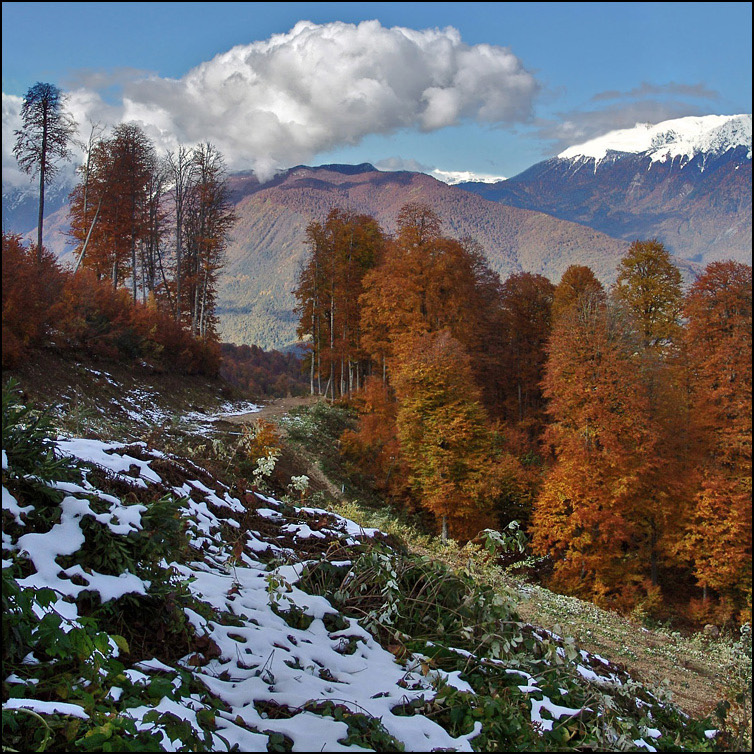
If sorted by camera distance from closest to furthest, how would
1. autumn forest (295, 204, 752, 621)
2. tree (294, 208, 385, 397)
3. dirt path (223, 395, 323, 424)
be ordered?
autumn forest (295, 204, 752, 621) → dirt path (223, 395, 323, 424) → tree (294, 208, 385, 397)

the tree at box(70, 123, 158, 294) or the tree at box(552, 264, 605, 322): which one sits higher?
the tree at box(70, 123, 158, 294)

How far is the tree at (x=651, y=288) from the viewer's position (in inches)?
1119

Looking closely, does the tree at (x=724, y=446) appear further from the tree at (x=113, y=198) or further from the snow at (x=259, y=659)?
the tree at (x=113, y=198)

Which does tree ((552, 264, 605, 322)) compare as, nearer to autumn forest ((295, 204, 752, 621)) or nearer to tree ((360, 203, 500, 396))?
autumn forest ((295, 204, 752, 621))

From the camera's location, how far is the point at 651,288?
28844 millimetres

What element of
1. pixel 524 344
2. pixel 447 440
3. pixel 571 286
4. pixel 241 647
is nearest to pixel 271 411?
pixel 447 440

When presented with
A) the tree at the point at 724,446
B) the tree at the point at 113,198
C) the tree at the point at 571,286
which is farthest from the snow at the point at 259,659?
the tree at the point at 571,286

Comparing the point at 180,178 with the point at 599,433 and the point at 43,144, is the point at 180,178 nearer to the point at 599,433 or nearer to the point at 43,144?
the point at 43,144

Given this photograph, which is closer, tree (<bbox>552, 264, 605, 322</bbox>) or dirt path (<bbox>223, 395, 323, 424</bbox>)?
dirt path (<bbox>223, 395, 323, 424</bbox>)

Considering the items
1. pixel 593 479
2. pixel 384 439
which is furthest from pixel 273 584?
pixel 384 439

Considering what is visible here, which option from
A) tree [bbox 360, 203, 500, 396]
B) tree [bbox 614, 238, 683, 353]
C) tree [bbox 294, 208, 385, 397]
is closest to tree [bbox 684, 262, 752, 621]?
tree [bbox 360, 203, 500, 396]

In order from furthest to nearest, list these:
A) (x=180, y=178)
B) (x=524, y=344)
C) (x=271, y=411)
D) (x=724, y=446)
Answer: (x=524, y=344), (x=180, y=178), (x=271, y=411), (x=724, y=446)

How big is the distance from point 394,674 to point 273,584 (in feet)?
3.48

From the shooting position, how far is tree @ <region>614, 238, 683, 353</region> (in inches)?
1119
